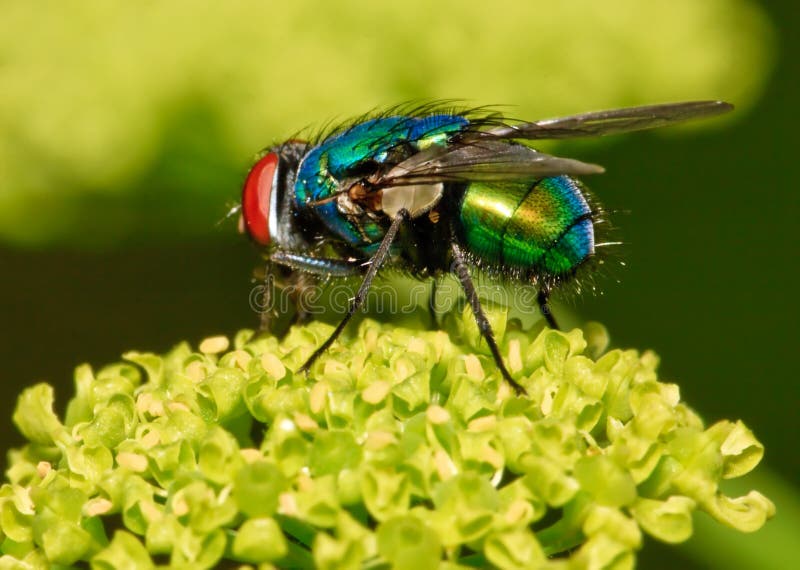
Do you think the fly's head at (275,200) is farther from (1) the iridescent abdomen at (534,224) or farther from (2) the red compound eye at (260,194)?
(1) the iridescent abdomen at (534,224)

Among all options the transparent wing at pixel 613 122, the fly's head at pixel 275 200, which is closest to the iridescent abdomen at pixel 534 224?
the transparent wing at pixel 613 122

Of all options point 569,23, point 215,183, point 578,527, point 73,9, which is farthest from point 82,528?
point 569,23

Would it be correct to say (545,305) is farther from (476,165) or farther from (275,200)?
(275,200)

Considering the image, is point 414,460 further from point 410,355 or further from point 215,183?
point 215,183

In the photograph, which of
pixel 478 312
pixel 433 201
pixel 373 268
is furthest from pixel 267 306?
pixel 478 312

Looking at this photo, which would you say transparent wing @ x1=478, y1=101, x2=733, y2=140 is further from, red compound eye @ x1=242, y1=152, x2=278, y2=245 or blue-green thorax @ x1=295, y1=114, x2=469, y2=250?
red compound eye @ x1=242, y1=152, x2=278, y2=245

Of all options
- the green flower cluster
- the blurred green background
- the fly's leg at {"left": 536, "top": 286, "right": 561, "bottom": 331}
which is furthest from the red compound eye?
the fly's leg at {"left": 536, "top": 286, "right": 561, "bottom": 331}
